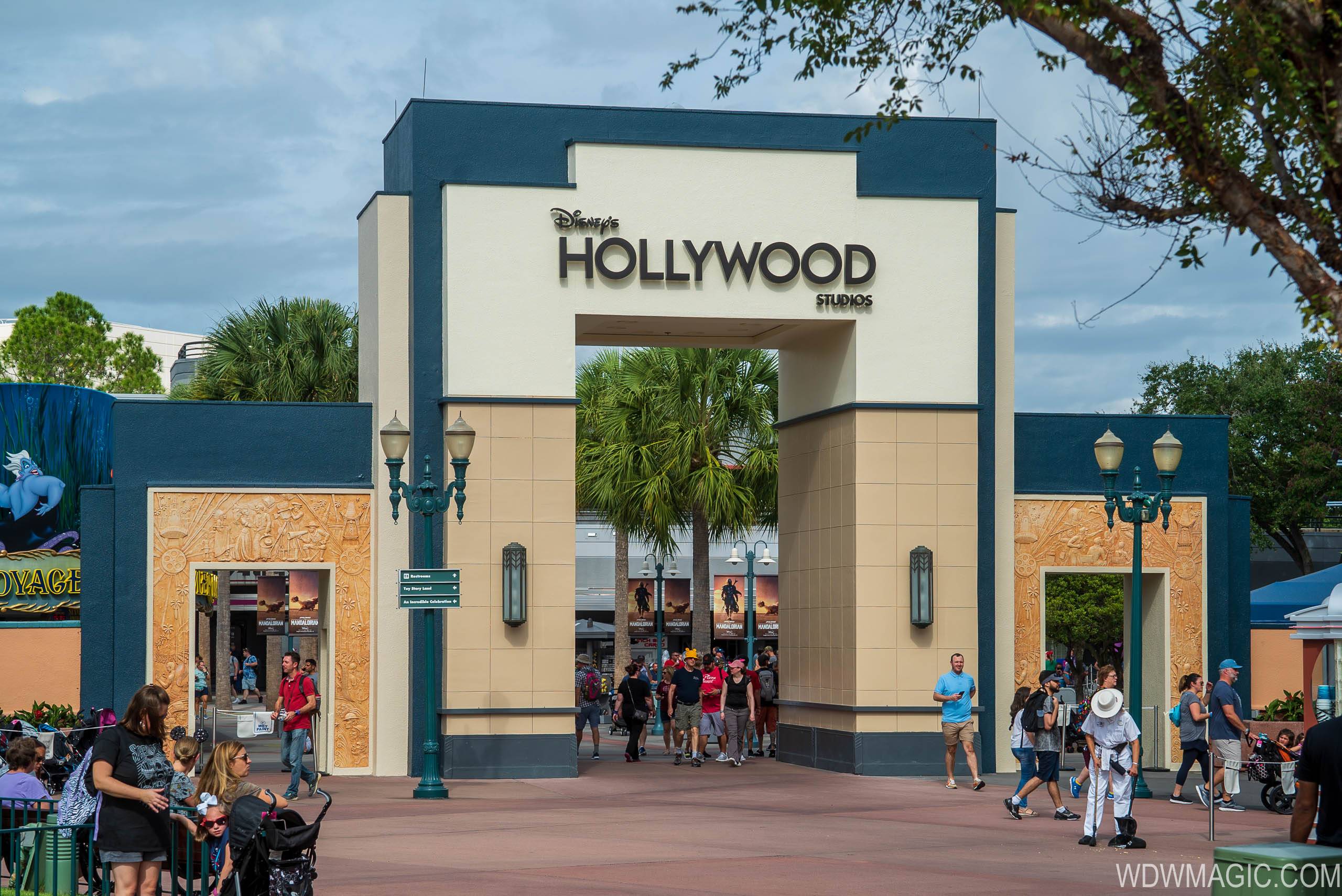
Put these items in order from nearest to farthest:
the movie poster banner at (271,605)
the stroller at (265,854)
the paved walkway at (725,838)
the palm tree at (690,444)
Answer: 1. the stroller at (265,854)
2. the paved walkway at (725,838)
3. the palm tree at (690,444)
4. the movie poster banner at (271,605)

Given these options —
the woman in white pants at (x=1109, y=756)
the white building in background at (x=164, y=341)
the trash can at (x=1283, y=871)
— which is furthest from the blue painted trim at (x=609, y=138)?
the white building in background at (x=164, y=341)

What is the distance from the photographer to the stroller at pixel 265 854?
10.4 m

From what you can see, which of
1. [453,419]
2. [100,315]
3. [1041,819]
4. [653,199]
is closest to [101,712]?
[453,419]

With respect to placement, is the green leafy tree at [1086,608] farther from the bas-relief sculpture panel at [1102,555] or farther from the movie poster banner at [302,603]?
the bas-relief sculpture panel at [1102,555]

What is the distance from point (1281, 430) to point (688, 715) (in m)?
31.0

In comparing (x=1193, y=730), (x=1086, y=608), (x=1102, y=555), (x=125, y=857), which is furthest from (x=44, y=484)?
(x=1086, y=608)

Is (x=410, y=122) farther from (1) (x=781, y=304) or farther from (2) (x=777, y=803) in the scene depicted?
(2) (x=777, y=803)

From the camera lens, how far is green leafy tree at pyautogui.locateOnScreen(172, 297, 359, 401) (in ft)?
110

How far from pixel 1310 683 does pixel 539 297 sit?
11.1m

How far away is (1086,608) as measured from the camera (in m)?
50.1

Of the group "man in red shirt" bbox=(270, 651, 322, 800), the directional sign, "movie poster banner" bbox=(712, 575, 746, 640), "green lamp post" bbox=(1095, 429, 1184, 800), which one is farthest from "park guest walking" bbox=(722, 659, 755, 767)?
"movie poster banner" bbox=(712, 575, 746, 640)

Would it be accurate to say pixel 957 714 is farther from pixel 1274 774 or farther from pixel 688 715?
pixel 688 715

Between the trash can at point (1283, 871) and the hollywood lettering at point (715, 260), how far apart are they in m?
15.4

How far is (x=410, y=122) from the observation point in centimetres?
2223
